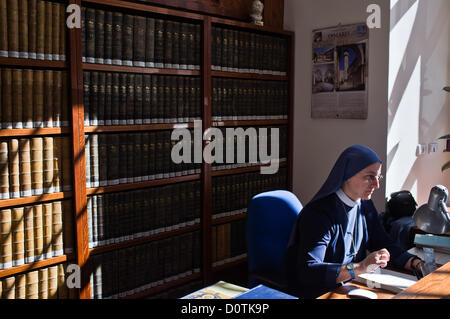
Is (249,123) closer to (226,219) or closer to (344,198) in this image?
(226,219)

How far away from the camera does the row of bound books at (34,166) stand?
7.45 ft

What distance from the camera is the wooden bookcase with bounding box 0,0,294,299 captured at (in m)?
2.42

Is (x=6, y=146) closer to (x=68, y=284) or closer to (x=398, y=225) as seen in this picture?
(x=68, y=284)

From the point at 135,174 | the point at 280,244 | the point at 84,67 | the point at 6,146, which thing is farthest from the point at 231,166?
the point at 6,146

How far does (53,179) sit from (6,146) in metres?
0.31

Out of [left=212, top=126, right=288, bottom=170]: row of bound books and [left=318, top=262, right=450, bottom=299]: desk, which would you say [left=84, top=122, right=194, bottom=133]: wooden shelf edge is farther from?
[left=318, top=262, right=450, bottom=299]: desk

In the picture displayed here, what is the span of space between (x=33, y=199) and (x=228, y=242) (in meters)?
1.53

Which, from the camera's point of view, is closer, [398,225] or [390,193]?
[398,225]

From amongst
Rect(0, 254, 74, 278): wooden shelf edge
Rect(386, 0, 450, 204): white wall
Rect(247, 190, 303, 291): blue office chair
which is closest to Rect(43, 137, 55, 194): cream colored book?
Rect(0, 254, 74, 278): wooden shelf edge

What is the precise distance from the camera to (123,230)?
2.75m

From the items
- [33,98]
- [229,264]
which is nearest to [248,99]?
[229,264]

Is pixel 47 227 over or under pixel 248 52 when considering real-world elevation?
under

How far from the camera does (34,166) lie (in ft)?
7.73

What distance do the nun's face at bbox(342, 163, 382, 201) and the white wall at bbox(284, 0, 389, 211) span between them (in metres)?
1.18
